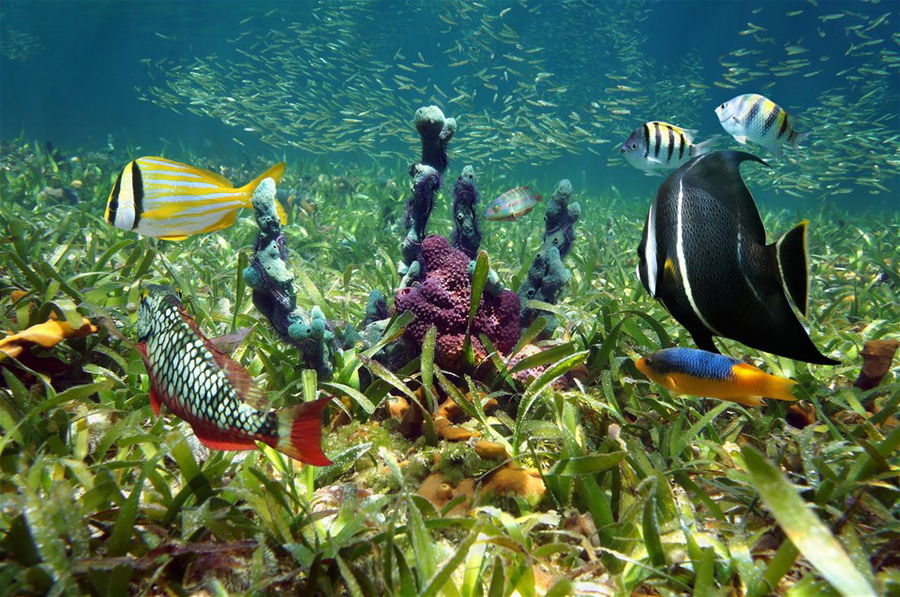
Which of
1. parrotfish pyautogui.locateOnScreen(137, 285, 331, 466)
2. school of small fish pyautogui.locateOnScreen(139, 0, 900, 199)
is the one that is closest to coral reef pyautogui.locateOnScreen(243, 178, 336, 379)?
parrotfish pyautogui.locateOnScreen(137, 285, 331, 466)

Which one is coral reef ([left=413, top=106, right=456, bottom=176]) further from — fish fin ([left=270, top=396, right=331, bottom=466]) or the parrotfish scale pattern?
fish fin ([left=270, top=396, right=331, bottom=466])

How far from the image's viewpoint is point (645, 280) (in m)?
1.49

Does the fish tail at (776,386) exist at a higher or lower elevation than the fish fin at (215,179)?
lower

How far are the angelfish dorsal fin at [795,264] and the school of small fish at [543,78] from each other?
617 inches

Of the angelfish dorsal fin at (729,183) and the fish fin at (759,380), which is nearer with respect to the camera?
the angelfish dorsal fin at (729,183)

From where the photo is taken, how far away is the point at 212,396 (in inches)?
66.6

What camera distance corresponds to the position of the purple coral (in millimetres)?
3023

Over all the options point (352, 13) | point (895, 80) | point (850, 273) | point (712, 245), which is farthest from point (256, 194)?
point (895, 80)

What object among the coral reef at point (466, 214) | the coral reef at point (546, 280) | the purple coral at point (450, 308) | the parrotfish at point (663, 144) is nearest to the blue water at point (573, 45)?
the parrotfish at point (663, 144)

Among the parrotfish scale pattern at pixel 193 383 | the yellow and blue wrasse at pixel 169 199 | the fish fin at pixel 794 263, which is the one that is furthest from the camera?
the yellow and blue wrasse at pixel 169 199

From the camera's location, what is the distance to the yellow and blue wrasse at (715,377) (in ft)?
6.38

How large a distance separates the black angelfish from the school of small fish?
15.5 metres

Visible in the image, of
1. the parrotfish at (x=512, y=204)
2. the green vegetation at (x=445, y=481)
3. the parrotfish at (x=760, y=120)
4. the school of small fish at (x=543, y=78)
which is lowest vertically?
the green vegetation at (x=445, y=481)

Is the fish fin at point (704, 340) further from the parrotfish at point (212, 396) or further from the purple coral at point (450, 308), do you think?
the purple coral at point (450, 308)
